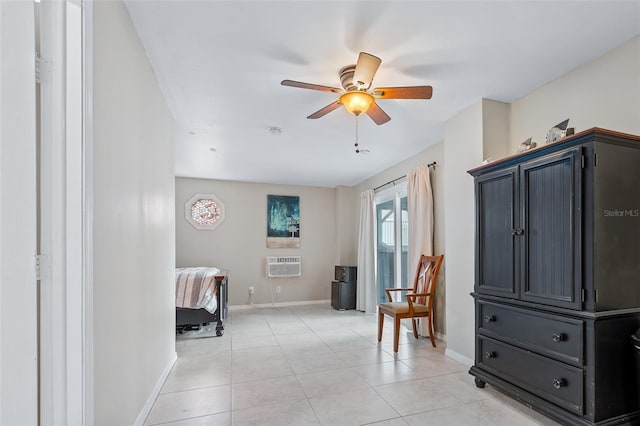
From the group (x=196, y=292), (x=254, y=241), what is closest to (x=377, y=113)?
(x=196, y=292)

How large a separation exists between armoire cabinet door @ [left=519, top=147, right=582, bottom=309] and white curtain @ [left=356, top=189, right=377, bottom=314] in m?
→ 3.54

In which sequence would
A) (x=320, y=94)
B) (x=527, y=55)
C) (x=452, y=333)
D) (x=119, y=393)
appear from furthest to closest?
(x=452, y=333) → (x=320, y=94) → (x=527, y=55) → (x=119, y=393)

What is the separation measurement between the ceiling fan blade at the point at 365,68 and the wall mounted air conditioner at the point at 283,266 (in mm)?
4681

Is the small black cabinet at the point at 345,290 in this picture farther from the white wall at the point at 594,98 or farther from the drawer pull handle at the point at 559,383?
the drawer pull handle at the point at 559,383

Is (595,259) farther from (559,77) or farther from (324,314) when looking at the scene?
(324,314)

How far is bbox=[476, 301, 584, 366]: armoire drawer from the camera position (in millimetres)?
1864

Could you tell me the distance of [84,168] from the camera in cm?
123

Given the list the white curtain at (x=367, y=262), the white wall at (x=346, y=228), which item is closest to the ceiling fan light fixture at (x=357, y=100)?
the white curtain at (x=367, y=262)

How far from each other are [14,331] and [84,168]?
59 centimetres

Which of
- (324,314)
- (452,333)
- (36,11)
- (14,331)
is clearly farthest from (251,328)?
(36,11)

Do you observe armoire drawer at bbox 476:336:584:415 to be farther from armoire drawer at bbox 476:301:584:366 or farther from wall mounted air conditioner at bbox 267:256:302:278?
wall mounted air conditioner at bbox 267:256:302:278

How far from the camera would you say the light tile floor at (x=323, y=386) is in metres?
2.15

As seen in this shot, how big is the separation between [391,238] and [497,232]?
9.72 ft

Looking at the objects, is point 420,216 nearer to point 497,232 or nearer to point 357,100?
point 497,232
